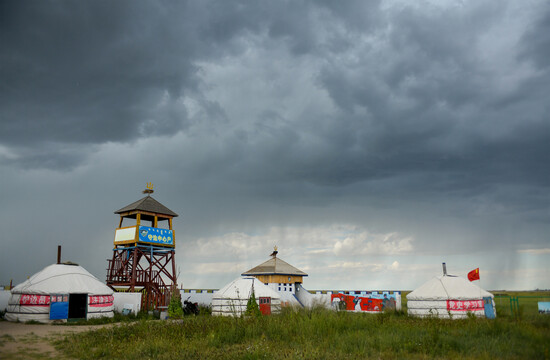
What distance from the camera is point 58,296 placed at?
68.9 feet

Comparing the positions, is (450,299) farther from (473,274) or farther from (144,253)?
(144,253)

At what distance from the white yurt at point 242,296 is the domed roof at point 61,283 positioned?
6.43 m

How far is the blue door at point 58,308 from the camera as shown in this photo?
66.8 ft

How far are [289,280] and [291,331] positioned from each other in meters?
18.0

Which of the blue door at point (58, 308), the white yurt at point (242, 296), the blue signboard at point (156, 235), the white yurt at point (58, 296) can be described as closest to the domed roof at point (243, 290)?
the white yurt at point (242, 296)

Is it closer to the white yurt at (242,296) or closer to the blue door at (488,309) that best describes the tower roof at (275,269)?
the white yurt at (242,296)

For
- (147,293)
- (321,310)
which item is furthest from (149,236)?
(321,310)

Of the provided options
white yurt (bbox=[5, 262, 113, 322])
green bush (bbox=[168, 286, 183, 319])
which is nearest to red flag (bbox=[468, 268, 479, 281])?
green bush (bbox=[168, 286, 183, 319])

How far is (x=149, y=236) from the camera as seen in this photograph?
89.5 ft

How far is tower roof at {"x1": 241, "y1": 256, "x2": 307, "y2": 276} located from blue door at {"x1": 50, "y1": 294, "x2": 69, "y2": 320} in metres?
13.5

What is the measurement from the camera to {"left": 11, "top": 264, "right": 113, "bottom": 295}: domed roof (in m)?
21.0

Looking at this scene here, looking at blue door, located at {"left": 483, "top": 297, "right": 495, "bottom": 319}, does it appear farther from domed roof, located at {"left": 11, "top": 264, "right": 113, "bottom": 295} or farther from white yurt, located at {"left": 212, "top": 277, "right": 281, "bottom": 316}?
domed roof, located at {"left": 11, "top": 264, "right": 113, "bottom": 295}

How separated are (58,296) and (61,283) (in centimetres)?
89

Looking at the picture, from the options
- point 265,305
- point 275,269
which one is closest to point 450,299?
point 265,305
